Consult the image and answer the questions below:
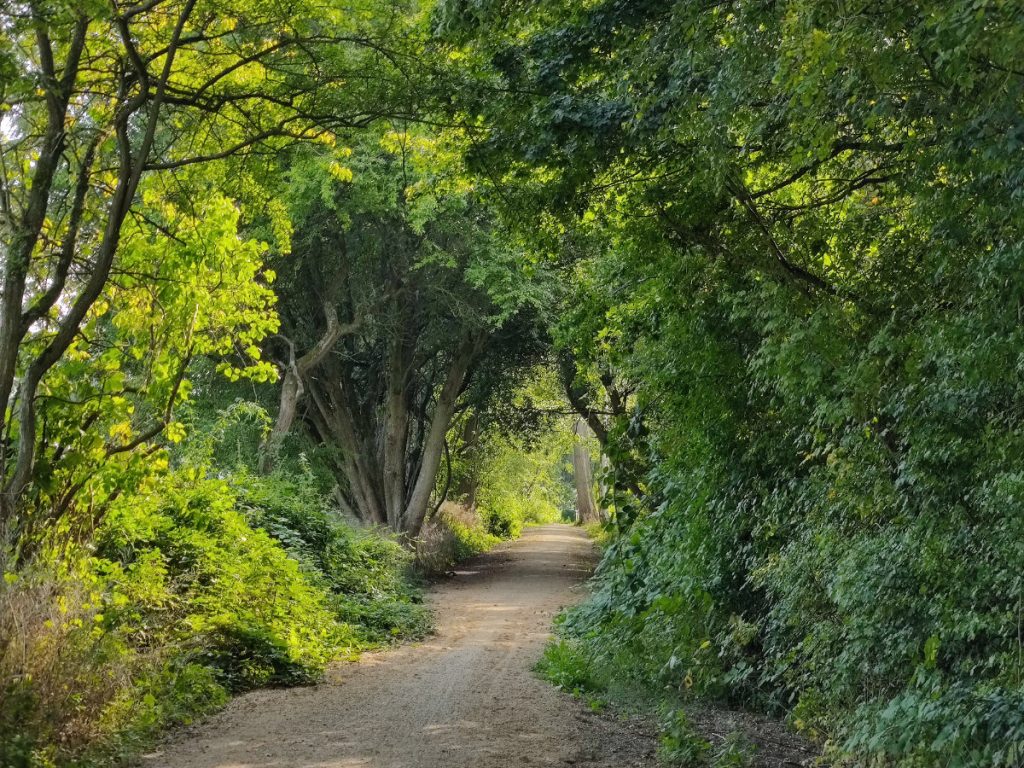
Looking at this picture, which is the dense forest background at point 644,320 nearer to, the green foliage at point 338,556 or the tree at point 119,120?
the tree at point 119,120

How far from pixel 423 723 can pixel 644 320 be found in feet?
16.1

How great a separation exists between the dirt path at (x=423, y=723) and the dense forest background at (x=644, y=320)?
0.49 meters

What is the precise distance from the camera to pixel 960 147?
16.1 ft

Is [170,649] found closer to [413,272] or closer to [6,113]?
[6,113]

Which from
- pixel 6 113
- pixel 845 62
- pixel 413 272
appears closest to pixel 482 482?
pixel 413 272

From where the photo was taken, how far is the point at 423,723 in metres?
8.39

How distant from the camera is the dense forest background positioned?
17.7ft

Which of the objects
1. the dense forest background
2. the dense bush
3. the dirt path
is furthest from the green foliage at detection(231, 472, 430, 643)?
the dense forest background

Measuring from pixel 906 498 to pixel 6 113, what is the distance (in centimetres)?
718

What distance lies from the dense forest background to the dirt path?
19.1 inches

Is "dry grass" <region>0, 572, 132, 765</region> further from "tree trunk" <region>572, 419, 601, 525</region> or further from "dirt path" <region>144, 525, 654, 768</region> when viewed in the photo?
"tree trunk" <region>572, 419, 601, 525</region>

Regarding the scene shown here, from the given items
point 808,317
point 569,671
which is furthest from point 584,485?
point 808,317

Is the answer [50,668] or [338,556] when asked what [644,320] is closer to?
[50,668]

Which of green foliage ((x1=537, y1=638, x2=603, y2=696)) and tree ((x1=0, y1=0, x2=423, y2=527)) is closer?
tree ((x1=0, y1=0, x2=423, y2=527))
